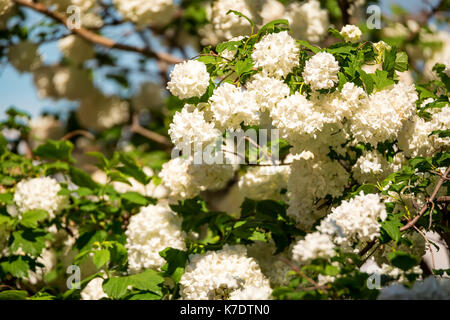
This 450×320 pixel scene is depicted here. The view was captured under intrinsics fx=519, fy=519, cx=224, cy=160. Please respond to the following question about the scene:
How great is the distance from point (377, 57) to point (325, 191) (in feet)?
1.87

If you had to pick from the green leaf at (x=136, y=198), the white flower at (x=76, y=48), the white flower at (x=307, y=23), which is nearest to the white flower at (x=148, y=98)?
the white flower at (x=76, y=48)

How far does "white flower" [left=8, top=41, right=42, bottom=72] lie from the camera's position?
12.8ft

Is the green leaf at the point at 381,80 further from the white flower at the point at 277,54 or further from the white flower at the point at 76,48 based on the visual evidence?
the white flower at the point at 76,48

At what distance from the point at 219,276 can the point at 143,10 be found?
7.97 feet

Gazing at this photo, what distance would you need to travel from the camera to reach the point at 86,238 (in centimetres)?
249

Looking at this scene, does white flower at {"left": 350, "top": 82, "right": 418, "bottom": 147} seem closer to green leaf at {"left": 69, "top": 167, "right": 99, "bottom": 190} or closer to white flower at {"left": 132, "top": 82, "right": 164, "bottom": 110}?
green leaf at {"left": 69, "top": 167, "right": 99, "bottom": 190}

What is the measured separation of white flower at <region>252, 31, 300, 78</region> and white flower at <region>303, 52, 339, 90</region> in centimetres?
8

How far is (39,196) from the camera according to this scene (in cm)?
248

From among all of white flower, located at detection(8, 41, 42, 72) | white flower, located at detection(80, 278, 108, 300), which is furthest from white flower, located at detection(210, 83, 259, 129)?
white flower, located at detection(8, 41, 42, 72)

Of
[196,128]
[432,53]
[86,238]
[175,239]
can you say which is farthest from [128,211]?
[432,53]

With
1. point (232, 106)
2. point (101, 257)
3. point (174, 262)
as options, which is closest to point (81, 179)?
point (101, 257)

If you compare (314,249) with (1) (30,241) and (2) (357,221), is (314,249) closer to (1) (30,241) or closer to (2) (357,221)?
(2) (357,221)

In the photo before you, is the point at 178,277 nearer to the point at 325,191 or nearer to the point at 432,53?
the point at 325,191

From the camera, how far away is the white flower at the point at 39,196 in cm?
247
